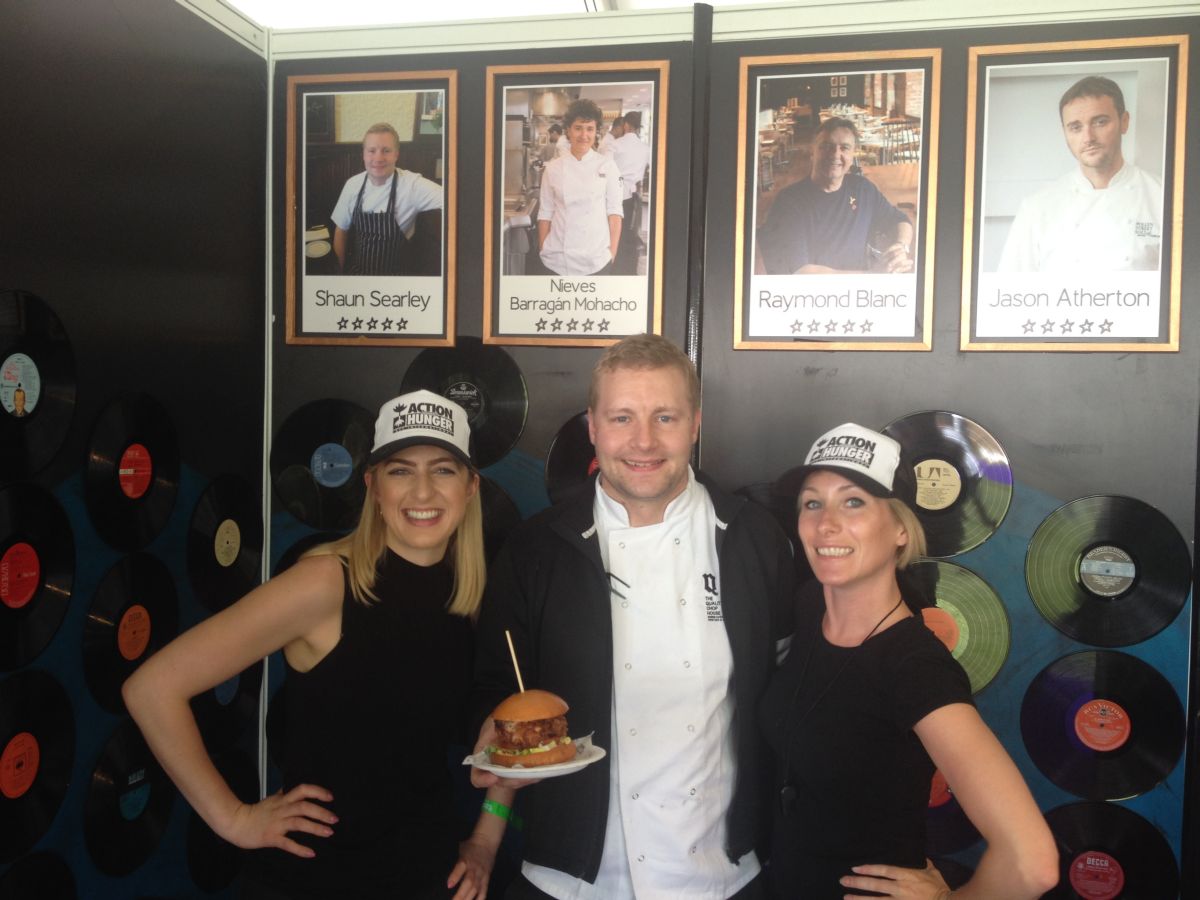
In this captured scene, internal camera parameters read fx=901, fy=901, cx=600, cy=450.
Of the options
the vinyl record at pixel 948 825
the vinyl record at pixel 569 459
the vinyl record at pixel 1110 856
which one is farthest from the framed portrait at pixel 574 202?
the vinyl record at pixel 1110 856

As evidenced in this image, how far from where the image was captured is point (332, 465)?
10.8 feet

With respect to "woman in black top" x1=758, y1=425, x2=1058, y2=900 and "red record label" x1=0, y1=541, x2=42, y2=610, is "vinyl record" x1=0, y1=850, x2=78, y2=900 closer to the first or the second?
"red record label" x1=0, y1=541, x2=42, y2=610

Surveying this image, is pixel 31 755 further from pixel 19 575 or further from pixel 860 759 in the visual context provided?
pixel 860 759

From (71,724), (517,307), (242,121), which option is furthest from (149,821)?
(242,121)

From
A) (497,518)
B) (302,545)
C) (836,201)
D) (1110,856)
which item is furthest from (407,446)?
(1110,856)

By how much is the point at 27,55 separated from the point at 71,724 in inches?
65.3

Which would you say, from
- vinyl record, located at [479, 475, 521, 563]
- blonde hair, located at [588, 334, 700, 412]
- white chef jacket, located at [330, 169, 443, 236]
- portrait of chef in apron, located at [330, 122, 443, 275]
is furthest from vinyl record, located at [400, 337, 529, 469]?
blonde hair, located at [588, 334, 700, 412]

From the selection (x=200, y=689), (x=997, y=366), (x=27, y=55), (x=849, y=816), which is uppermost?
(x=27, y=55)

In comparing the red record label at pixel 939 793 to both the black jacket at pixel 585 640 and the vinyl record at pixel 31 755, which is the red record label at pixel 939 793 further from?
the vinyl record at pixel 31 755

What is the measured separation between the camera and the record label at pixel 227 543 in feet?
9.83

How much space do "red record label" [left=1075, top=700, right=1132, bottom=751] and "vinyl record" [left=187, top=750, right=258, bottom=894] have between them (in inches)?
110

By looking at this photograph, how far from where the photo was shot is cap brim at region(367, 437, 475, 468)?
2.42 metres

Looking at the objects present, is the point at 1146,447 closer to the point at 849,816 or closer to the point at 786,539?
the point at 786,539

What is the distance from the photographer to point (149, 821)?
2.68m
